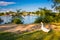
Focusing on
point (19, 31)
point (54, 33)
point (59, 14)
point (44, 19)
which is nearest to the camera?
point (54, 33)

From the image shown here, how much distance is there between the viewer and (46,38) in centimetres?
603

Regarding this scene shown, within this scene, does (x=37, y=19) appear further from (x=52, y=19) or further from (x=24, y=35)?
(x=24, y=35)

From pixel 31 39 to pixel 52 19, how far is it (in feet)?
14.4

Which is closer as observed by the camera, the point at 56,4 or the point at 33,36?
the point at 33,36

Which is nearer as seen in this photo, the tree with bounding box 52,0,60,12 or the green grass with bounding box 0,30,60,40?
the green grass with bounding box 0,30,60,40

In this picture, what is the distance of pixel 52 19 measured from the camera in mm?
10211

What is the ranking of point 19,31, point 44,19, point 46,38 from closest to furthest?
point 46,38 → point 19,31 → point 44,19

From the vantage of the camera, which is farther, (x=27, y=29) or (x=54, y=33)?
(x=27, y=29)

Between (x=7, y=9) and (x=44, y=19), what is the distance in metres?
3.35

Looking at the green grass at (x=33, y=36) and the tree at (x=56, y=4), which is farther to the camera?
the tree at (x=56, y=4)

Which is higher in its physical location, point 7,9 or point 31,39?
point 7,9

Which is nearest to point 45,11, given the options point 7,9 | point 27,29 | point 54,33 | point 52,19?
point 52,19

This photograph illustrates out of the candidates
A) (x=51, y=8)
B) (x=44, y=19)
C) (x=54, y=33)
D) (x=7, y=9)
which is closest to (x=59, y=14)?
(x=51, y=8)

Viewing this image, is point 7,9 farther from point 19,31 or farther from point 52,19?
point 19,31
